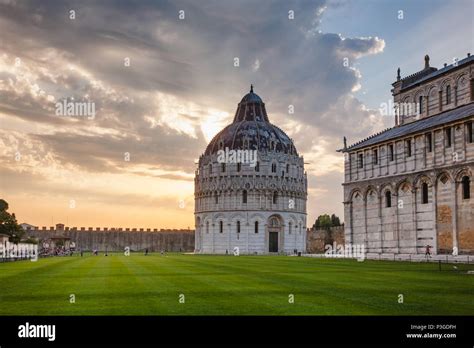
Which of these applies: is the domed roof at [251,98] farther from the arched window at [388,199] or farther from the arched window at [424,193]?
the arched window at [424,193]

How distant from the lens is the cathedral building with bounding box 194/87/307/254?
121 metres

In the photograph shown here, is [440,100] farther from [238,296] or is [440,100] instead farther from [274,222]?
[274,222]

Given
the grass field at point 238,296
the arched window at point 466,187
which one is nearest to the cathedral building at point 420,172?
the arched window at point 466,187

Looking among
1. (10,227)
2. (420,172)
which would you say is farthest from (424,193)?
(10,227)

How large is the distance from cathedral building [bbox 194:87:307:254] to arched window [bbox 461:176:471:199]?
226ft

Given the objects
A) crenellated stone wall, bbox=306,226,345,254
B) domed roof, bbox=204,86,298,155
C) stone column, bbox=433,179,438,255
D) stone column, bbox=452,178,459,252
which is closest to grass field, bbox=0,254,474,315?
stone column, bbox=452,178,459,252

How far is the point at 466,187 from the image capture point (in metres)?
51.5

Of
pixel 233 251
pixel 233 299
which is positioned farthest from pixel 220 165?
pixel 233 299

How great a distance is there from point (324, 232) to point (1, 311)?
9883 cm

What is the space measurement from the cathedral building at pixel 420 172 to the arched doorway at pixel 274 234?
54.2 m

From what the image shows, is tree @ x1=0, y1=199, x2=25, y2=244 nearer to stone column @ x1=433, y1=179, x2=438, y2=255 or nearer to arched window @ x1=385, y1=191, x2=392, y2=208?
arched window @ x1=385, y1=191, x2=392, y2=208

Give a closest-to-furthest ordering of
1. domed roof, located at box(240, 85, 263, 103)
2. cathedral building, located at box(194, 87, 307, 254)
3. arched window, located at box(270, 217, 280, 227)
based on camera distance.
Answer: cathedral building, located at box(194, 87, 307, 254), arched window, located at box(270, 217, 280, 227), domed roof, located at box(240, 85, 263, 103)

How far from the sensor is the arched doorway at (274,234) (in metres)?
A: 121
